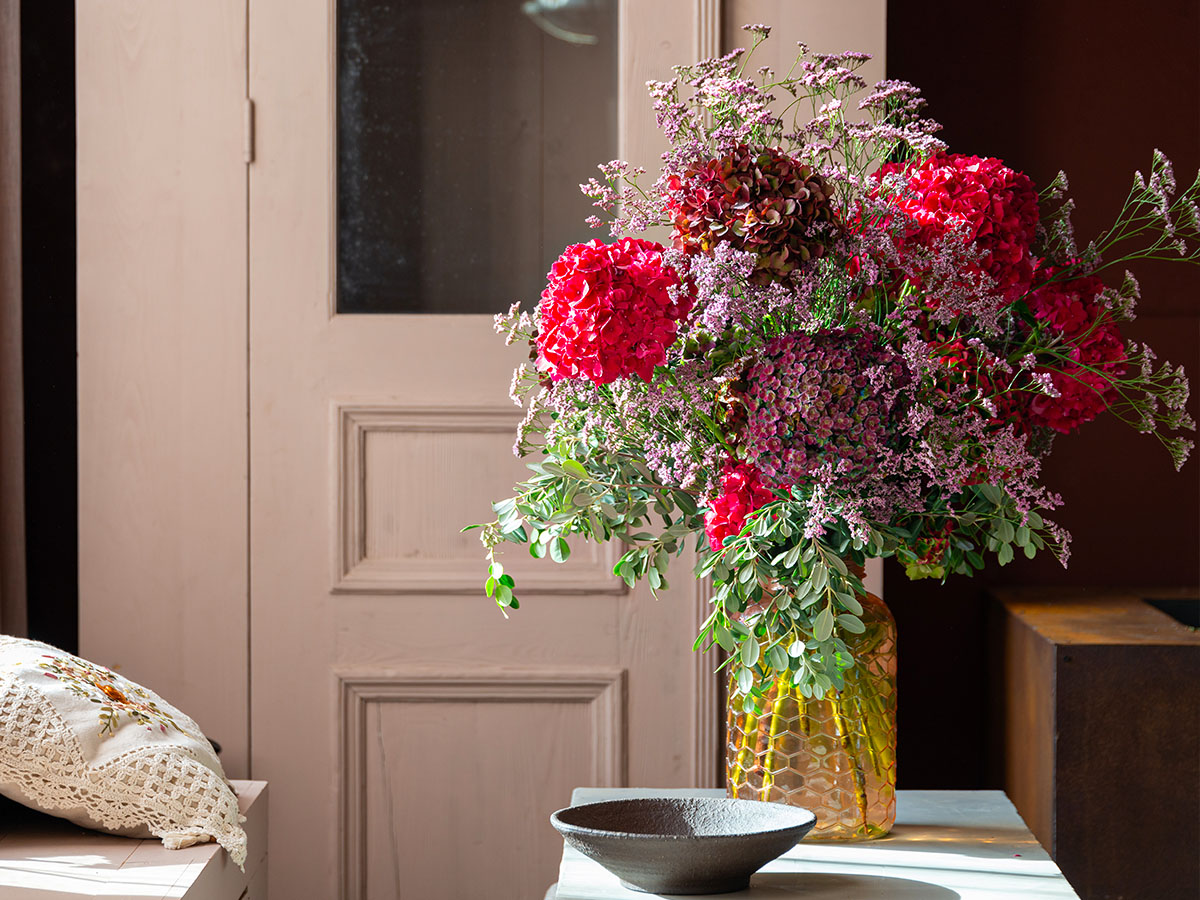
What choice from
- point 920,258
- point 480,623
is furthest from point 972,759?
point 920,258

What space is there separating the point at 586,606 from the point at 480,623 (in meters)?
0.18

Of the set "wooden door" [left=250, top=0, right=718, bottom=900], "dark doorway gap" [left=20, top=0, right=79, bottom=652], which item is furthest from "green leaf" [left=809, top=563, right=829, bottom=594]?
"dark doorway gap" [left=20, top=0, right=79, bottom=652]

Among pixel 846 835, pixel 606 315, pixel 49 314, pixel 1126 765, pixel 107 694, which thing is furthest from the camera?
pixel 49 314

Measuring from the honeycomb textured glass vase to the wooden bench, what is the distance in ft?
1.96

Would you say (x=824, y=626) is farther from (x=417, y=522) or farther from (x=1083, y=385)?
(x=417, y=522)

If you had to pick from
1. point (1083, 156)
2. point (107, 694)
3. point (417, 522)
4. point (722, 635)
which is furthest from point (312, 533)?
point (1083, 156)

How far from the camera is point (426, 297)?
6.88ft

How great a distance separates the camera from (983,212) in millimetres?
1158

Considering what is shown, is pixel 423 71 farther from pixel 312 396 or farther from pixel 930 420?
pixel 930 420

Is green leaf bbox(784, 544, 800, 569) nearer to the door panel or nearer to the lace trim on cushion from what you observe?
the lace trim on cushion

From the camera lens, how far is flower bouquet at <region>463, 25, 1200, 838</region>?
110cm

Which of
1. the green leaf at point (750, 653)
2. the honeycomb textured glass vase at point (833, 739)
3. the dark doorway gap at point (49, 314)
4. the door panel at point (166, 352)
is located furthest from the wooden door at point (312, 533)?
the green leaf at point (750, 653)

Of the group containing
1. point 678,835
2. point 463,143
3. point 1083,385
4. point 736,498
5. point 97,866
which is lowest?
point 97,866

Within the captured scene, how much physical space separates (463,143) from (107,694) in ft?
3.54
